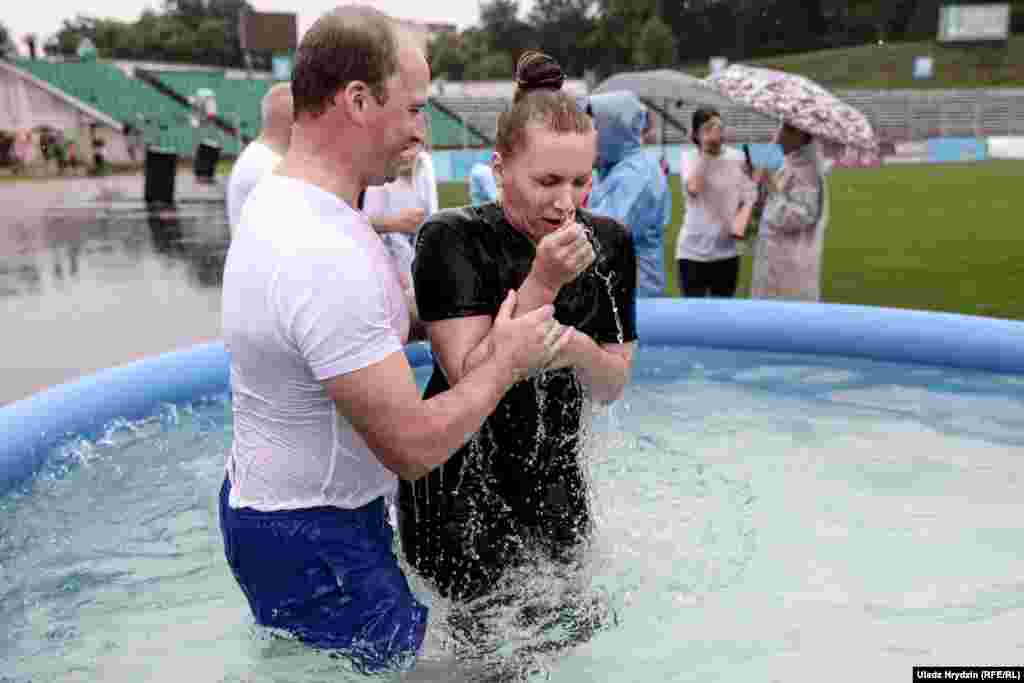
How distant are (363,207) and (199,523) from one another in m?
1.95

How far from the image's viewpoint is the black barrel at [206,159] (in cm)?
2598

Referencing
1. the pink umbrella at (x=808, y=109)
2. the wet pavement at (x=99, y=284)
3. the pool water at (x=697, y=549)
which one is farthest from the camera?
the wet pavement at (x=99, y=284)

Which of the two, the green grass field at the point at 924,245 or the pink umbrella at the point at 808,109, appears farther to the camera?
the green grass field at the point at 924,245

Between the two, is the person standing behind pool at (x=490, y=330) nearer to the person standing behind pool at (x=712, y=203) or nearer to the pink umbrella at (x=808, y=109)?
the pink umbrella at (x=808, y=109)

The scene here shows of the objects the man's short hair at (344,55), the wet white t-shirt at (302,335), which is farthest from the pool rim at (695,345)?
the man's short hair at (344,55)

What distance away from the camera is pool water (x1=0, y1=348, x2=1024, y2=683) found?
3150 millimetres

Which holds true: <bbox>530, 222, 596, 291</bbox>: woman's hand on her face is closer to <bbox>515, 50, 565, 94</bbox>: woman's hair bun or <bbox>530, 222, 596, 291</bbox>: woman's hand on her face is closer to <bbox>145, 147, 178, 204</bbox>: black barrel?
<bbox>515, 50, 565, 94</bbox>: woman's hair bun

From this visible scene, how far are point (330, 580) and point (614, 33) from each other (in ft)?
260

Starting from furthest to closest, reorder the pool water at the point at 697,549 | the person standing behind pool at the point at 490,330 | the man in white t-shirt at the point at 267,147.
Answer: the man in white t-shirt at the point at 267,147 < the pool water at the point at 697,549 < the person standing behind pool at the point at 490,330

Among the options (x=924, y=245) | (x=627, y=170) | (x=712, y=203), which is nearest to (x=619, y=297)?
(x=627, y=170)

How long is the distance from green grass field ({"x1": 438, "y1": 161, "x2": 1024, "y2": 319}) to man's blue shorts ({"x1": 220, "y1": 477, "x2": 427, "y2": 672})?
713 centimetres

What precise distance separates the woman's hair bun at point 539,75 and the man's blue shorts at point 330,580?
45.4 inches

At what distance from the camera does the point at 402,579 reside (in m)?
2.26

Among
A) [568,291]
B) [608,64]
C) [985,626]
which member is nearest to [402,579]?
[568,291]
